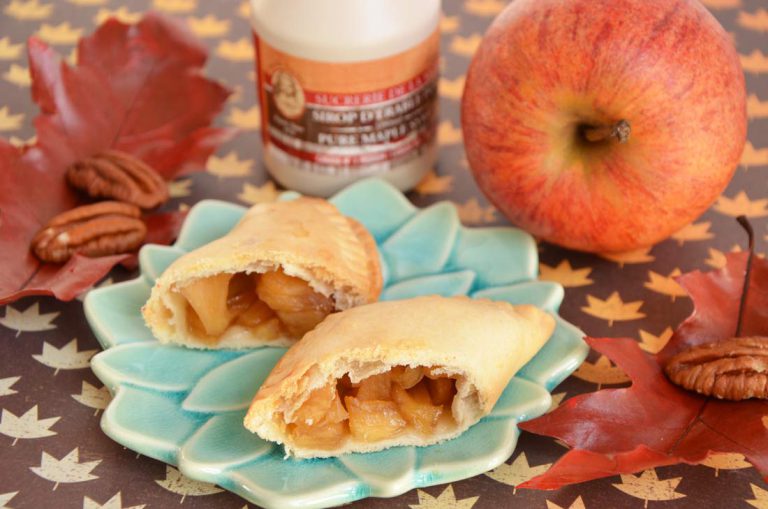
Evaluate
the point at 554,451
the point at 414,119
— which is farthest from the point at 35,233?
the point at 554,451

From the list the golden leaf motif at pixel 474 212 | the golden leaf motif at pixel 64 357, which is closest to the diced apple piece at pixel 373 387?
the golden leaf motif at pixel 64 357

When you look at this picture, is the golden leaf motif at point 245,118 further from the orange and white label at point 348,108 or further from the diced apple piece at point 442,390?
the diced apple piece at point 442,390

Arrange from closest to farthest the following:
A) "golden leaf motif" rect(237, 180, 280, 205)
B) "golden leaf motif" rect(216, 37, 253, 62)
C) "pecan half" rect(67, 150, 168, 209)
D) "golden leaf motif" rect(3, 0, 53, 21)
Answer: "pecan half" rect(67, 150, 168, 209) < "golden leaf motif" rect(237, 180, 280, 205) < "golden leaf motif" rect(216, 37, 253, 62) < "golden leaf motif" rect(3, 0, 53, 21)

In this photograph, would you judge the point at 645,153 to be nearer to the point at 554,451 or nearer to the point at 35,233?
the point at 554,451

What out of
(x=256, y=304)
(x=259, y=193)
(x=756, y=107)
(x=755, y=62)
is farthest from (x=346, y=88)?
(x=755, y=62)

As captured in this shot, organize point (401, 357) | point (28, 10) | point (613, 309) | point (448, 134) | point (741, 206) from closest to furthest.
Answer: point (401, 357)
point (613, 309)
point (741, 206)
point (448, 134)
point (28, 10)

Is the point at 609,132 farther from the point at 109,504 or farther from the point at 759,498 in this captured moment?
Answer: the point at 109,504

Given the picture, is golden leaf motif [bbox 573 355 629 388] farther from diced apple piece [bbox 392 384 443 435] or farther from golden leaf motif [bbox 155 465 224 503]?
golden leaf motif [bbox 155 465 224 503]

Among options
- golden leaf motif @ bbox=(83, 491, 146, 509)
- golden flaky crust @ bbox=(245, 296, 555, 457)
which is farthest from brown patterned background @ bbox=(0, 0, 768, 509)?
golden flaky crust @ bbox=(245, 296, 555, 457)
